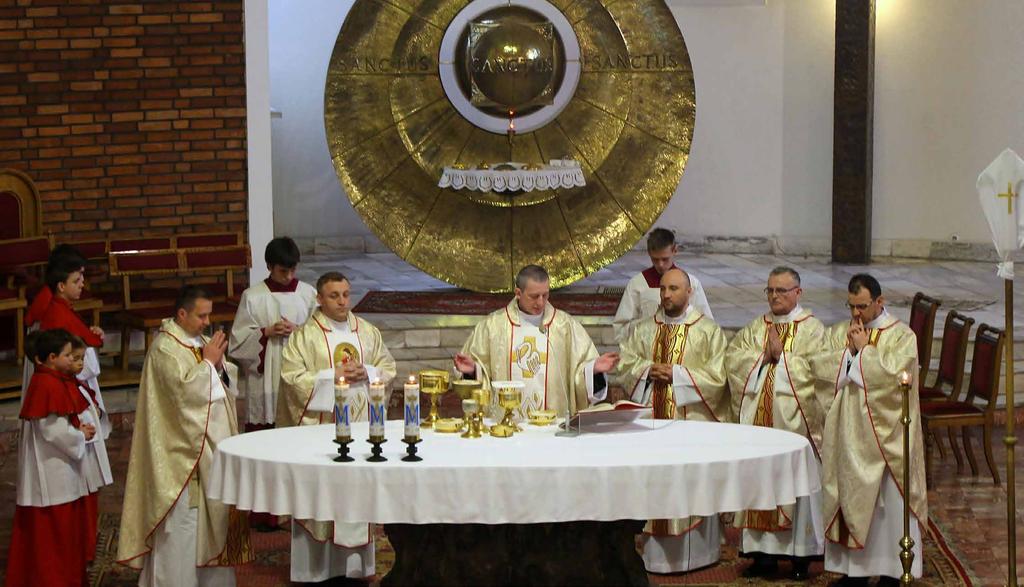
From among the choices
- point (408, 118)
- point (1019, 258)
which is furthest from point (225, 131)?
point (1019, 258)

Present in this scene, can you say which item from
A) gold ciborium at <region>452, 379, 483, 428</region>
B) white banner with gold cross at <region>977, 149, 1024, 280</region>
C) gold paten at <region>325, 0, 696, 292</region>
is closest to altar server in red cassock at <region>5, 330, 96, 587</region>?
gold ciborium at <region>452, 379, 483, 428</region>

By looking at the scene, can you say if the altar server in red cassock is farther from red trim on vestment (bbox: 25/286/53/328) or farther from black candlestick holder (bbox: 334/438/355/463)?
black candlestick holder (bbox: 334/438/355/463)

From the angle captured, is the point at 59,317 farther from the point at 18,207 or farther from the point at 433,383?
the point at 18,207

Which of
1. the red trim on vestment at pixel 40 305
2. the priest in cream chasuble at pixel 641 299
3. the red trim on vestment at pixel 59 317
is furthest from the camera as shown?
the priest in cream chasuble at pixel 641 299

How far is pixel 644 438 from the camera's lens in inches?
242

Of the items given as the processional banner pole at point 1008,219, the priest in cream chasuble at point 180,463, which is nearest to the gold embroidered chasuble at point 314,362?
the priest in cream chasuble at point 180,463

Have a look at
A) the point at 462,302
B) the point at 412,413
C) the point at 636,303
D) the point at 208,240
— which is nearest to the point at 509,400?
the point at 412,413

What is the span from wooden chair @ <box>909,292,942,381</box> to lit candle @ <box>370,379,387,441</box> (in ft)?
14.3

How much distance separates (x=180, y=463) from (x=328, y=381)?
0.78 meters

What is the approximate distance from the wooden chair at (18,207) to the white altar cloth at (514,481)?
5074 millimetres

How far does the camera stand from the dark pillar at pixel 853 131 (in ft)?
46.6

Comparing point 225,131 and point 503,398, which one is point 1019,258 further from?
point 503,398

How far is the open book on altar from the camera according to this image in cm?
617

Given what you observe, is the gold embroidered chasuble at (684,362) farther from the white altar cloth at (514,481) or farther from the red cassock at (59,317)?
the red cassock at (59,317)
